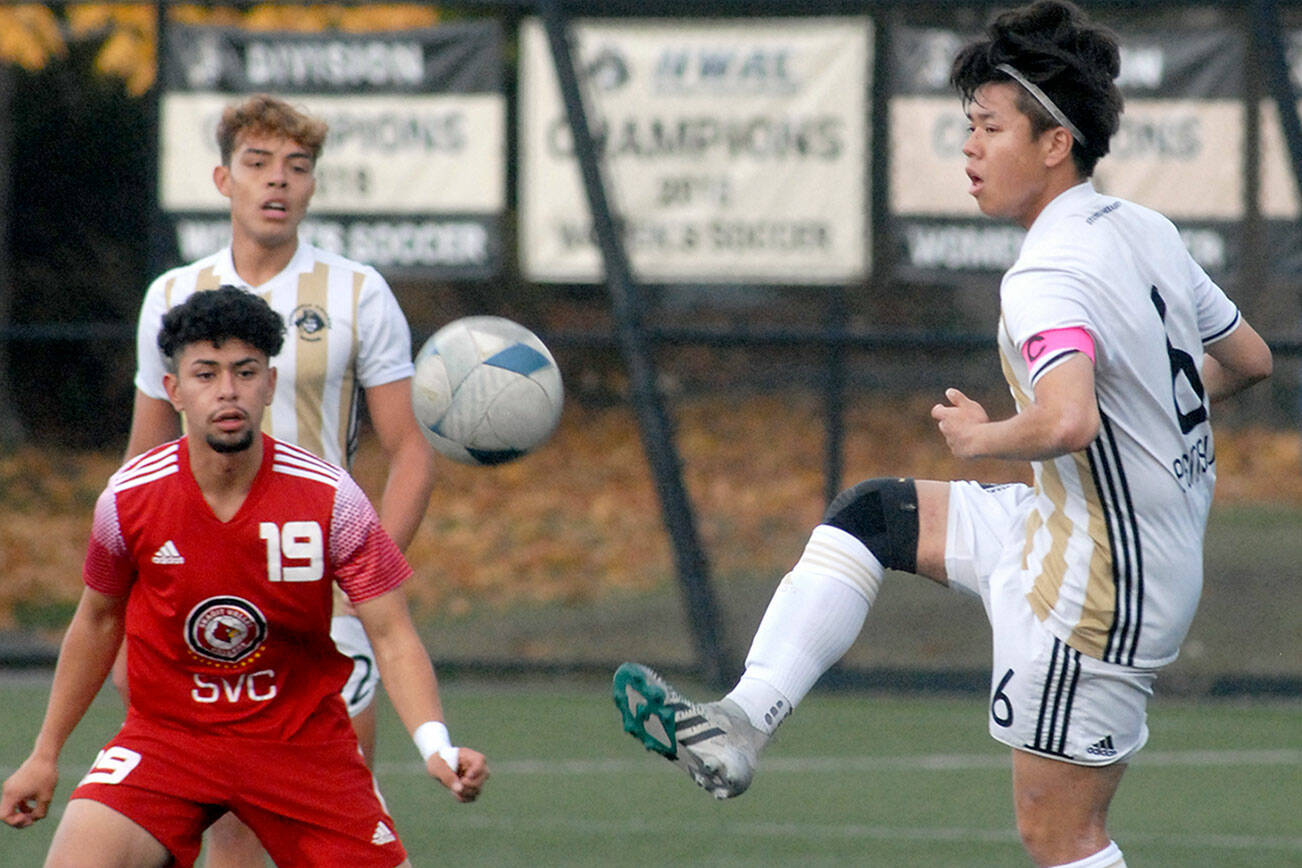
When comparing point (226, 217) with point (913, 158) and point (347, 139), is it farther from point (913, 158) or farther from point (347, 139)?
point (913, 158)

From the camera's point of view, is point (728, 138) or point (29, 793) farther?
point (728, 138)

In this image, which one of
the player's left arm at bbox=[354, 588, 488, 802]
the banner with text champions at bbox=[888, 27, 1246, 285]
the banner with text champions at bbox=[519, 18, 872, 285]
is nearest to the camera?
the player's left arm at bbox=[354, 588, 488, 802]

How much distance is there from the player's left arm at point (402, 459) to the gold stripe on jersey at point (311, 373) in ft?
0.52

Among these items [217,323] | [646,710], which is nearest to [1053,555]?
[646,710]

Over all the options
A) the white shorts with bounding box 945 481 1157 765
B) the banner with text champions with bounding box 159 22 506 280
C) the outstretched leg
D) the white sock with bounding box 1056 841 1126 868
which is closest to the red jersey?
the outstretched leg

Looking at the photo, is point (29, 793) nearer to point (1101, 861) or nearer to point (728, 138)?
point (1101, 861)

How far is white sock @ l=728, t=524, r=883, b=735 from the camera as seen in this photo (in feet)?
13.0

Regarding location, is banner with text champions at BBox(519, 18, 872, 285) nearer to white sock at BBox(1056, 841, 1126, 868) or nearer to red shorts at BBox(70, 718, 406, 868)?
red shorts at BBox(70, 718, 406, 868)

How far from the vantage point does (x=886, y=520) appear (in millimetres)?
4027

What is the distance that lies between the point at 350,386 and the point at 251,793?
1213 mm

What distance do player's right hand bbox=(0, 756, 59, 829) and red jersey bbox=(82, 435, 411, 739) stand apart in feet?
0.74

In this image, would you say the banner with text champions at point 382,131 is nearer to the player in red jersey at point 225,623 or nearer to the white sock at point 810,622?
the player in red jersey at point 225,623

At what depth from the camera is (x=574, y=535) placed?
11.2 metres

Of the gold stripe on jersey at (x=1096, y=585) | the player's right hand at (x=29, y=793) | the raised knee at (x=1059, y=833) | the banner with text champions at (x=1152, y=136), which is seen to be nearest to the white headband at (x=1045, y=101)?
the gold stripe on jersey at (x=1096, y=585)
